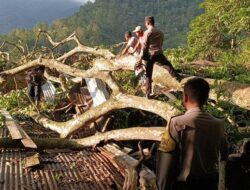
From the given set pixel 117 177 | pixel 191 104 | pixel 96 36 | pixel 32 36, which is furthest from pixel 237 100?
pixel 96 36

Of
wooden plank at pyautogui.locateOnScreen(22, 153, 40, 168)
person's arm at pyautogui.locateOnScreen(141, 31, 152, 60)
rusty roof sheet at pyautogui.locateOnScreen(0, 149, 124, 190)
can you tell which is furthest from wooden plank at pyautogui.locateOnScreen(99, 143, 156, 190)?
person's arm at pyautogui.locateOnScreen(141, 31, 152, 60)

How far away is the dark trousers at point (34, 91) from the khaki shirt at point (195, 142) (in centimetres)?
937

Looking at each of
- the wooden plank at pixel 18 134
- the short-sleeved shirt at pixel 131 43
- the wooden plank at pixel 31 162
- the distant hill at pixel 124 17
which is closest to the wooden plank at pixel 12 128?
the wooden plank at pixel 18 134

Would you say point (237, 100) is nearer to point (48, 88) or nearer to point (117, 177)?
point (117, 177)

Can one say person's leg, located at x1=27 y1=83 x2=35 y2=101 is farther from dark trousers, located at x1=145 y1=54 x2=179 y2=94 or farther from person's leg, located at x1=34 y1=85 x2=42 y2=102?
dark trousers, located at x1=145 y1=54 x2=179 y2=94

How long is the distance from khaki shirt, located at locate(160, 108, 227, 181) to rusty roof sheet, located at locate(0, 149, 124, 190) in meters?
2.42

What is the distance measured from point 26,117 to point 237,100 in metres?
5.50

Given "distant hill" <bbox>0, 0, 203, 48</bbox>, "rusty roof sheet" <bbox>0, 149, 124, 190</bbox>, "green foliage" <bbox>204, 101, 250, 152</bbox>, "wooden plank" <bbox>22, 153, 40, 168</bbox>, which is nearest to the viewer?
"rusty roof sheet" <bbox>0, 149, 124, 190</bbox>

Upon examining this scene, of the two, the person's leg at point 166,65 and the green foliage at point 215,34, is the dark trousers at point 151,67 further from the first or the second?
the green foliage at point 215,34

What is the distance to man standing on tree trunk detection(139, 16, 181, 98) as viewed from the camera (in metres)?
7.70

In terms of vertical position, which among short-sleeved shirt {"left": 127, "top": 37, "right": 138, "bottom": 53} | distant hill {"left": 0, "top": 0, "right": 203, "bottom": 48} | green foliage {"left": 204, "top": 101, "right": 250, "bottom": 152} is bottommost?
distant hill {"left": 0, "top": 0, "right": 203, "bottom": 48}

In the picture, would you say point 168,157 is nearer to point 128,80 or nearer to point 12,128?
point 12,128

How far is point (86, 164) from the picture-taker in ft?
21.8

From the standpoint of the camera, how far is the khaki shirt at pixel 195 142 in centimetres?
300
